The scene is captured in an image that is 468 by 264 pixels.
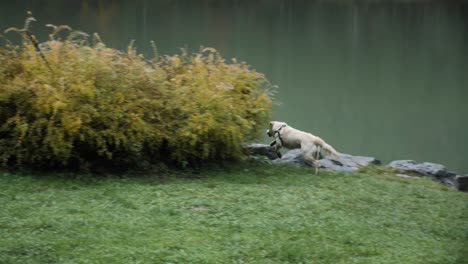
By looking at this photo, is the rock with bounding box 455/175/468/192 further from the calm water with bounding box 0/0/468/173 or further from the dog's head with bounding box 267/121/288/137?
the dog's head with bounding box 267/121/288/137

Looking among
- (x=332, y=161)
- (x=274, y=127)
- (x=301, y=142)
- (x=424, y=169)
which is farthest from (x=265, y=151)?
(x=424, y=169)

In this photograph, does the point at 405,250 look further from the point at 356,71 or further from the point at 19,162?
the point at 356,71

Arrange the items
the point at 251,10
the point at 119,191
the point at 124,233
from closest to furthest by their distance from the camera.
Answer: the point at 124,233
the point at 119,191
the point at 251,10

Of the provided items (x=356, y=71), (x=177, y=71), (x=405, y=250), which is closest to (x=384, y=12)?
(x=356, y=71)

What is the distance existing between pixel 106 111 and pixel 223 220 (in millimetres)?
1566

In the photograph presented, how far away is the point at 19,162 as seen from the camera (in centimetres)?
532

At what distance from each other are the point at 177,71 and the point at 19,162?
1.85m

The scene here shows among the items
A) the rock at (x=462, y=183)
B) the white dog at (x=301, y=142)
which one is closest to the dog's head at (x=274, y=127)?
the white dog at (x=301, y=142)

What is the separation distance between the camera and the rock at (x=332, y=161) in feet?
22.5

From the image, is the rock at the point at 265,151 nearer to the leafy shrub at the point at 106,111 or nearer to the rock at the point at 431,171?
the leafy shrub at the point at 106,111

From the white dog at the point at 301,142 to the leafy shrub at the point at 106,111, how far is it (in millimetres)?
526

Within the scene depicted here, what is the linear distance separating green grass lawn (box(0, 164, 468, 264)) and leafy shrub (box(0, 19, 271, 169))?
0.24 meters

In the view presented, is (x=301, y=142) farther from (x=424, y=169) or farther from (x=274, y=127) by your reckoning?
(x=424, y=169)

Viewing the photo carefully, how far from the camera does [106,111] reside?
5.48 metres
